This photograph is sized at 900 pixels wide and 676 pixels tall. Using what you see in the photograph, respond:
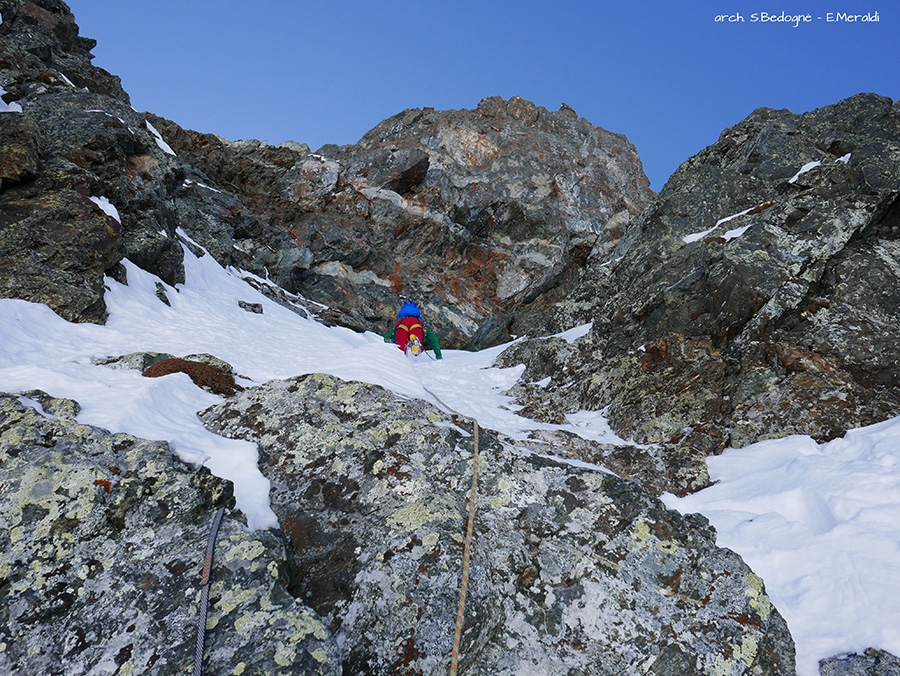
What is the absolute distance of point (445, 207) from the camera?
55.4 m

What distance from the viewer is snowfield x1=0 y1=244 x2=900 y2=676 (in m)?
4.93

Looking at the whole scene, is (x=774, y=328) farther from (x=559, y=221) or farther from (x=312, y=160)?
(x=312, y=160)

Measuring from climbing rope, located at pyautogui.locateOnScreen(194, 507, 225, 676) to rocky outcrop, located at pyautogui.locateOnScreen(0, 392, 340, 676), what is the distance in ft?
0.28

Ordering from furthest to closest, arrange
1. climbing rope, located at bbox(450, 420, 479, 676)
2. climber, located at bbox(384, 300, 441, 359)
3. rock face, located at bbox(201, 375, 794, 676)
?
1. climber, located at bbox(384, 300, 441, 359)
2. rock face, located at bbox(201, 375, 794, 676)
3. climbing rope, located at bbox(450, 420, 479, 676)

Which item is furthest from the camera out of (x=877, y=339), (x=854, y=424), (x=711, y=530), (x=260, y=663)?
(x=877, y=339)

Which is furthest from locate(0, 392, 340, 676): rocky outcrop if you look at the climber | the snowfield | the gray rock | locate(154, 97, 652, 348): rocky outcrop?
locate(154, 97, 652, 348): rocky outcrop

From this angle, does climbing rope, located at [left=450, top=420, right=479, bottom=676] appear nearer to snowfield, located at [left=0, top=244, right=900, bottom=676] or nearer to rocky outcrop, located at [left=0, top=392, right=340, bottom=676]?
rocky outcrop, located at [left=0, top=392, right=340, bottom=676]

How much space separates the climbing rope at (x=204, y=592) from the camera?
11.0ft

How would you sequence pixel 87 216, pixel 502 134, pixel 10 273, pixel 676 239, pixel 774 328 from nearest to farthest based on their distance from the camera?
pixel 774 328 < pixel 10 273 < pixel 87 216 < pixel 676 239 < pixel 502 134

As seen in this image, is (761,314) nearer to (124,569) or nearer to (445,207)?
(124,569)

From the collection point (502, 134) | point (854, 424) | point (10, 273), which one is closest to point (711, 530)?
point (854, 424)

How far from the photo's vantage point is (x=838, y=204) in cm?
1311

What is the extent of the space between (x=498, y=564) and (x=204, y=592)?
2.62 meters

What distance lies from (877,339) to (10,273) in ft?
69.1
